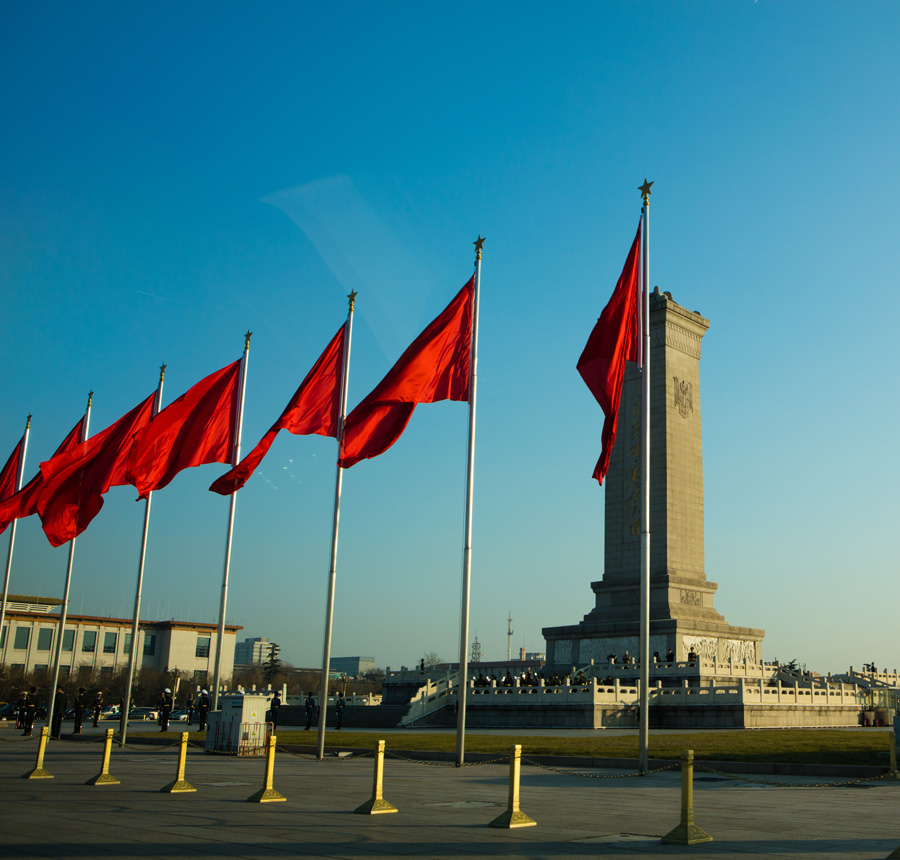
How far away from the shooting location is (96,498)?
91.4 ft

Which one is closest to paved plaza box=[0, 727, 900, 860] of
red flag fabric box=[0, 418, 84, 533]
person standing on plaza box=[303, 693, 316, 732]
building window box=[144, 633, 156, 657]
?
red flag fabric box=[0, 418, 84, 533]

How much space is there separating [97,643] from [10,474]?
2870 inches

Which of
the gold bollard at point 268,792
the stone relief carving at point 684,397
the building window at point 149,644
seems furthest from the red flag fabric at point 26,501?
the building window at point 149,644

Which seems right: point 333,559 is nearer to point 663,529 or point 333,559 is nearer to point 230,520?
point 230,520

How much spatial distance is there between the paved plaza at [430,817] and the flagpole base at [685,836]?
0.16 metres

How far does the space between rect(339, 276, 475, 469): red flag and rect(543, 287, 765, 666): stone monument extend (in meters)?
33.2

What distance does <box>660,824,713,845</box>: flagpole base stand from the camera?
11.1 metres

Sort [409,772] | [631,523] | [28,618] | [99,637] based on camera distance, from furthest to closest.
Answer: [99,637] < [28,618] < [631,523] < [409,772]

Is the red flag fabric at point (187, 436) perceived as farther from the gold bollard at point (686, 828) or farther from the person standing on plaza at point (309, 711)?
the gold bollard at point (686, 828)

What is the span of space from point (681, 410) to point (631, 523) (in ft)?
24.1

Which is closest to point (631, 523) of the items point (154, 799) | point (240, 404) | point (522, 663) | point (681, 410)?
point (681, 410)

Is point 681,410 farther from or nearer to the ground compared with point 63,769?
farther from the ground

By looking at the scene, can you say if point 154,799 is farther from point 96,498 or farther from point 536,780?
point 96,498

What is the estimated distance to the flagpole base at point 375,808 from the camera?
1388 cm
